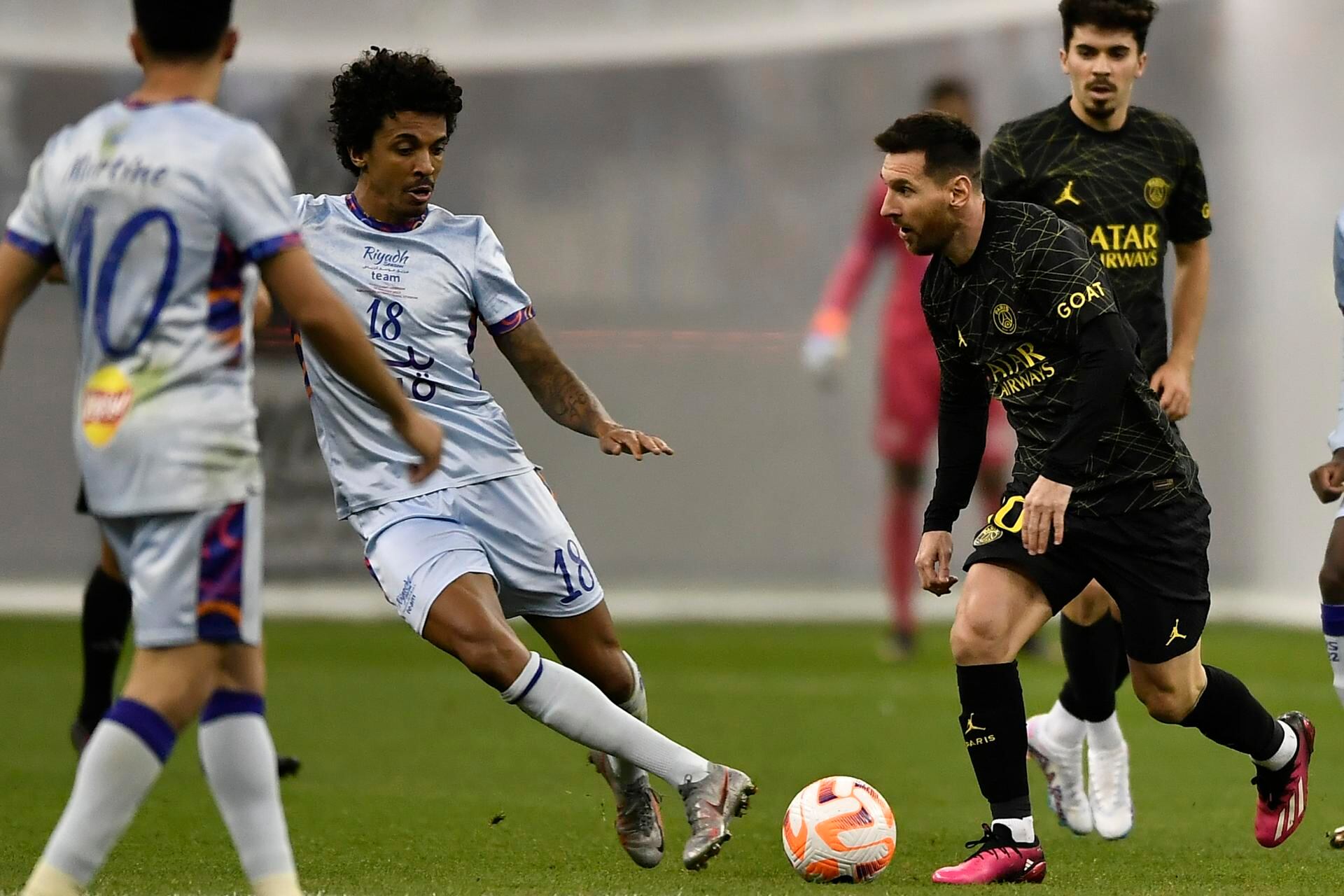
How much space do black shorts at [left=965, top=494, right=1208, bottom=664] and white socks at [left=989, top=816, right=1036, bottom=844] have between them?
1.72 ft

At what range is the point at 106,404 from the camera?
3375mm

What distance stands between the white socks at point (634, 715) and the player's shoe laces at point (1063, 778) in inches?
50.4

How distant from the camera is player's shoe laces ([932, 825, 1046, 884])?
4.47m

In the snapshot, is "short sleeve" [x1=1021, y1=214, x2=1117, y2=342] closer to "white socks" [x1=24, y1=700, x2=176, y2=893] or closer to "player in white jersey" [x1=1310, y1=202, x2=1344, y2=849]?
"player in white jersey" [x1=1310, y1=202, x2=1344, y2=849]

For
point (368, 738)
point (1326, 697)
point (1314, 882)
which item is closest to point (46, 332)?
point (368, 738)

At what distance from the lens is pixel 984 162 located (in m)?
5.54

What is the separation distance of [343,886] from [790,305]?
31.8ft

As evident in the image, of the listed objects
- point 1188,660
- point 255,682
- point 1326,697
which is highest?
point 255,682

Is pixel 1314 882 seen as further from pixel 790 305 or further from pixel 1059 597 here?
pixel 790 305

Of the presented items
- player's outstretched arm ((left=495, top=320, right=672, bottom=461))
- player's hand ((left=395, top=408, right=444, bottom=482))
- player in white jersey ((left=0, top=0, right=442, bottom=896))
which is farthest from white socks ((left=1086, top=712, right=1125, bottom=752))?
player in white jersey ((left=0, top=0, right=442, bottom=896))

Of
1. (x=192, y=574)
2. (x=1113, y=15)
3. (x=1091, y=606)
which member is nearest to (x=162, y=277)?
(x=192, y=574)

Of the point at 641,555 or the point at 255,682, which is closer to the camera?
the point at 255,682

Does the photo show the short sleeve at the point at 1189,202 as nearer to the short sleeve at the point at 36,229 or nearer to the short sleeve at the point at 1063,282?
the short sleeve at the point at 1063,282

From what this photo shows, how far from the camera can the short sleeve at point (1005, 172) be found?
5.43 metres
